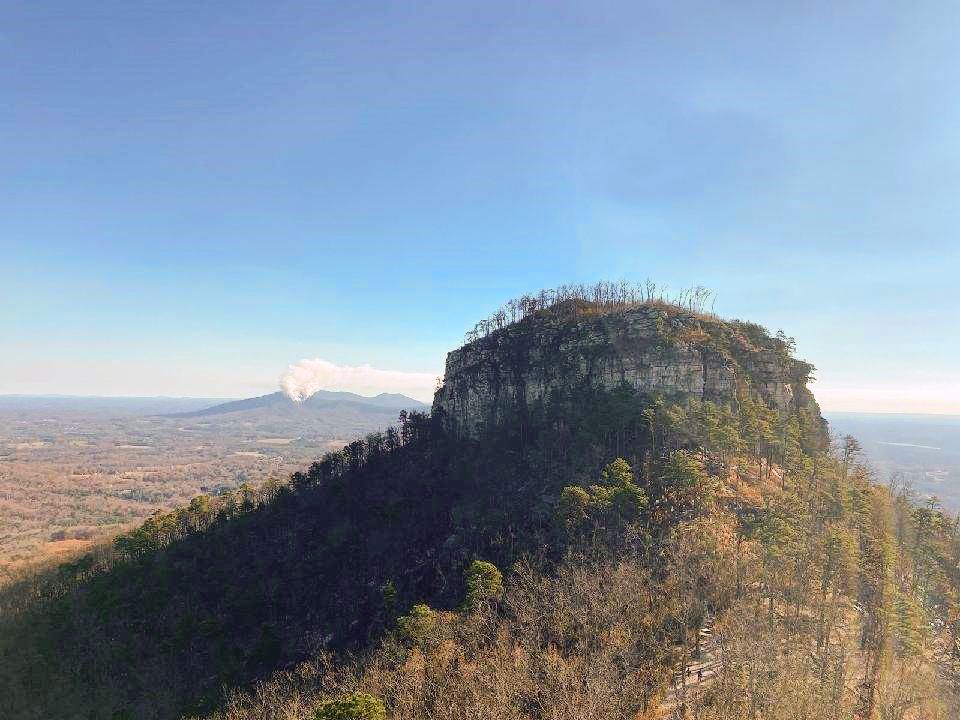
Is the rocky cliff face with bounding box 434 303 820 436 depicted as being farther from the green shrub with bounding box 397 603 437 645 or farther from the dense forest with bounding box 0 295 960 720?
the green shrub with bounding box 397 603 437 645

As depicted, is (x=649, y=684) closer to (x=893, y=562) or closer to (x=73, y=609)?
(x=893, y=562)

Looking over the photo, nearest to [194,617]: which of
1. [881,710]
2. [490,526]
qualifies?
[490,526]

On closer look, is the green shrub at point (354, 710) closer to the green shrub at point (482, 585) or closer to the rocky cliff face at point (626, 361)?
the green shrub at point (482, 585)

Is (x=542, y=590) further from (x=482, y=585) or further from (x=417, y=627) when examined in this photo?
(x=417, y=627)

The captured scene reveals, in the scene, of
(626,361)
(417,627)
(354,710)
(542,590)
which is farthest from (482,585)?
(626,361)

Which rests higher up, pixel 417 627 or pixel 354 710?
pixel 354 710

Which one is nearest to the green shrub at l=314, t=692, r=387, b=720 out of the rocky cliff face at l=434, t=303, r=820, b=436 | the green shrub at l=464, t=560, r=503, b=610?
the green shrub at l=464, t=560, r=503, b=610
